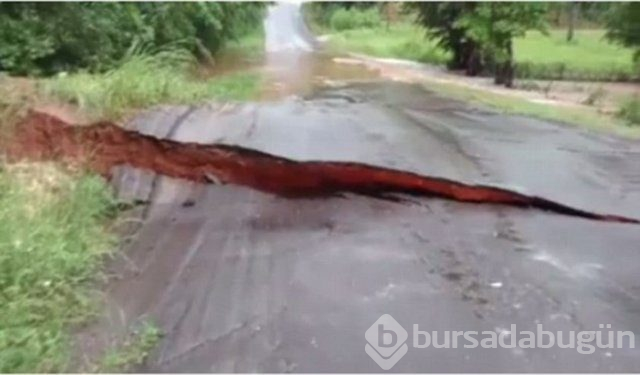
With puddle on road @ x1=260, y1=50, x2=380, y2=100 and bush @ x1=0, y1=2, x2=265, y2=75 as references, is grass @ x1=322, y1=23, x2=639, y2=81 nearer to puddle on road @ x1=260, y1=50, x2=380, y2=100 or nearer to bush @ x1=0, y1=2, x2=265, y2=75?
puddle on road @ x1=260, y1=50, x2=380, y2=100

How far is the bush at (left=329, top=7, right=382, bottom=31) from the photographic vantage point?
30922mm

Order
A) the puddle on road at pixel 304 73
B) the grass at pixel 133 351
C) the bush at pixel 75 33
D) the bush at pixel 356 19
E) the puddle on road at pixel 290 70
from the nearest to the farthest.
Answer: the grass at pixel 133 351 → the bush at pixel 75 33 → the puddle on road at pixel 304 73 → the puddle on road at pixel 290 70 → the bush at pixel 356 19

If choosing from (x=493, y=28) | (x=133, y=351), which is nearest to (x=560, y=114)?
(x=133, y=351)

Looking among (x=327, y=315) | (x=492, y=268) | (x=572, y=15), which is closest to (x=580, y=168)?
(x=492, y=268)

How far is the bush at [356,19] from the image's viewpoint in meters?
30.9

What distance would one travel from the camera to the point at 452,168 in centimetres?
576

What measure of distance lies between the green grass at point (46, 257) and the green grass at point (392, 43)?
52.1 feet

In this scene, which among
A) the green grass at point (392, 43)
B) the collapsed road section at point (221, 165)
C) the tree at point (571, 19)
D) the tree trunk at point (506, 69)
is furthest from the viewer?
the tree at point (571, 19)

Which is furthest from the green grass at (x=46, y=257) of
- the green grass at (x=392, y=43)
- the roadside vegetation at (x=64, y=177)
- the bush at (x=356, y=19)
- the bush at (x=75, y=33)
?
the bush at (x=356, y=19)

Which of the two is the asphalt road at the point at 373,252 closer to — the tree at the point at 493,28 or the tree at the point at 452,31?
the tree at the point at 493,28

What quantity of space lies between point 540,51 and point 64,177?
64.1 ft

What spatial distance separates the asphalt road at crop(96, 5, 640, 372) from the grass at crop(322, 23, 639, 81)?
1135cm

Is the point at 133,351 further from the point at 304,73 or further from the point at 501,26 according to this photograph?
the point at 501,26

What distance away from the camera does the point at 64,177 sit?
5.64m
